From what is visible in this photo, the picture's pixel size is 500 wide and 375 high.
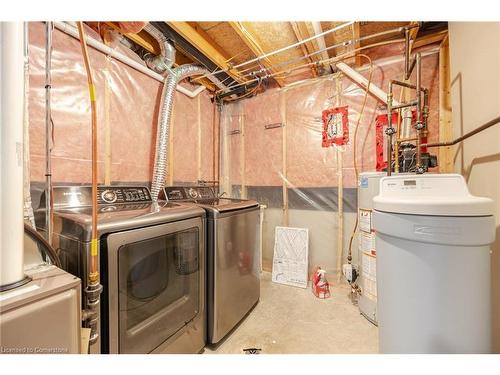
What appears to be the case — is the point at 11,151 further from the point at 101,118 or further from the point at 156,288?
the point at 101,118

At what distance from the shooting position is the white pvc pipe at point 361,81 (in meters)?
1.84

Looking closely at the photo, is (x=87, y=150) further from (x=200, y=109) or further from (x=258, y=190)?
(x=258, y=190)

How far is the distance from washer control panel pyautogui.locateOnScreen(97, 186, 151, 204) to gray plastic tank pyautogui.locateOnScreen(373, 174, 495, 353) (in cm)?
157

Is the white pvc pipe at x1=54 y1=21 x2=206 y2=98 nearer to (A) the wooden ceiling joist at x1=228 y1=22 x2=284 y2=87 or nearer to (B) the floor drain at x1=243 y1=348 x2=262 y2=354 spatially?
(A) the wooden ceiling joist at x1=228 y1=22 x2=284 y2=87

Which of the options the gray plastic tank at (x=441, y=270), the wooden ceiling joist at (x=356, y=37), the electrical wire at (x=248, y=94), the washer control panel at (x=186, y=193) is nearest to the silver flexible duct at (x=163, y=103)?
the washer control panel at (x=186, y=193)

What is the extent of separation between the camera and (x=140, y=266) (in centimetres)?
98

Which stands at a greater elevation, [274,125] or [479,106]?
[274,125]

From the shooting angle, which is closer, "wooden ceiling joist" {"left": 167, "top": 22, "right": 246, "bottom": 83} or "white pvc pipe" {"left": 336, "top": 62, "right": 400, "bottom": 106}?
"wooden ceiling joist" {"left": 167, "top": 22, "right": 246, "bottom": 83}

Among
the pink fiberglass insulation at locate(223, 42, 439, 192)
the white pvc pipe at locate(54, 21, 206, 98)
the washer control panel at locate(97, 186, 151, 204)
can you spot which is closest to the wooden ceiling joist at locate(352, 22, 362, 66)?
the pink fiberglass insulation at locate(223, 42, 439, 192)

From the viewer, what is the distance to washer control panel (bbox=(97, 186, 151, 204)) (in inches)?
52.5

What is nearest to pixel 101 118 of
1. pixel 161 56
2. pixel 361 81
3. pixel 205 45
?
pixel 161 56

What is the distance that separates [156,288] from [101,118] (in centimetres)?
128

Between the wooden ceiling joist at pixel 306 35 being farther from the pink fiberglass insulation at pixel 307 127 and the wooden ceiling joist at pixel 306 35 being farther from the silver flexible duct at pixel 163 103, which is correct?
the silver flexible duct at pixel 163 103
